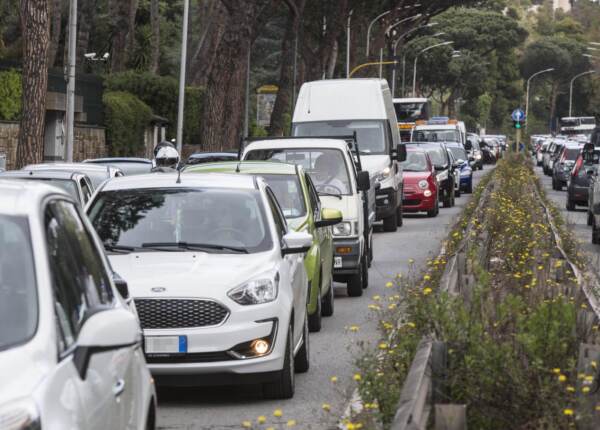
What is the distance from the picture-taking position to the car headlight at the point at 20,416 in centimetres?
407

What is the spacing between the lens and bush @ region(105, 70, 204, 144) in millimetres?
57188

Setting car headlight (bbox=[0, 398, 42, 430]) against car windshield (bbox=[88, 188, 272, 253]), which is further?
car windshield (bbox=[88, 188, 272, 253])

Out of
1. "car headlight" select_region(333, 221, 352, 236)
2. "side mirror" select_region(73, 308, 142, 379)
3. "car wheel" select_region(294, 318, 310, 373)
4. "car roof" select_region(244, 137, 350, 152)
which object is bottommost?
"car wheel" select_region(294, 318, 310, 373)

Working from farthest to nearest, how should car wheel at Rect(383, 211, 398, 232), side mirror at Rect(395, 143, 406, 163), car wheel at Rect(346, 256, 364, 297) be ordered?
car wheel at Rect(383, 211, 398, 232) < side mirror at Rect(395, 143, 406, 163) < car wheel at Rect(346, 256, 364, 297)

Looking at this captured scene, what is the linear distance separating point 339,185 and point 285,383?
855 cm

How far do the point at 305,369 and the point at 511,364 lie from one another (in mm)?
4283

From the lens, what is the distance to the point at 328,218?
1470cm

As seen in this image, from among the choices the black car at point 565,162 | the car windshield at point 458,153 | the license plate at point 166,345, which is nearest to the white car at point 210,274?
the license plate at point 166,345

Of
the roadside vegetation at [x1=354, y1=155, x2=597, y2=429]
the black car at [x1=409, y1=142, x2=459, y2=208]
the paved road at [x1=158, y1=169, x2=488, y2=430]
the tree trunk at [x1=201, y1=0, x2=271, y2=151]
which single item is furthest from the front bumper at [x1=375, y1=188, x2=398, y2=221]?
the roadside vegetation at [x1=354, y1=155, x2=597, y2=429]

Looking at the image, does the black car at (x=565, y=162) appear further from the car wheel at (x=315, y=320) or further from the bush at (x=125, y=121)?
the car wheel at (x=315, y=320)

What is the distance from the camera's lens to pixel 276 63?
90688mm

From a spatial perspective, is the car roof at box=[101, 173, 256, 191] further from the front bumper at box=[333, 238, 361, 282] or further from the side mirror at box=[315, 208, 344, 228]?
the front bumper at box=[333, 238, 361, 282]

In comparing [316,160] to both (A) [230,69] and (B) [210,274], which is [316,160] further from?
(A) [230,69]

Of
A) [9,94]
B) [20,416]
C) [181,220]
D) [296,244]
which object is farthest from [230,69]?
[20,416]
